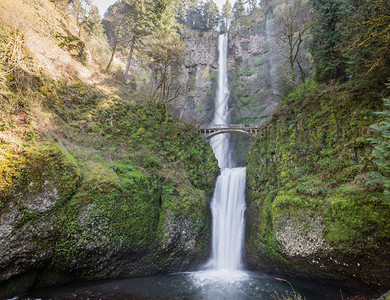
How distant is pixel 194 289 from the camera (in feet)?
24.0

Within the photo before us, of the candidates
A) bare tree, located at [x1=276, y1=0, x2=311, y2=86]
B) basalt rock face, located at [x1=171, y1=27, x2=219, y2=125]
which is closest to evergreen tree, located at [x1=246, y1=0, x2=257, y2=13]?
basalt rock face, located at [x1=171, y1=27, x2=219, y2=125]

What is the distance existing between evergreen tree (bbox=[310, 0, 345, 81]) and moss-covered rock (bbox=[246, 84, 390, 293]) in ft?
4.55

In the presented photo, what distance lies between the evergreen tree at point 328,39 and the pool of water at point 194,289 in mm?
10292

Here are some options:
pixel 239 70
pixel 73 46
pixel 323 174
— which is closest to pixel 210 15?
pixel 239 70

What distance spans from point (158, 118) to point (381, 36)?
10984mm

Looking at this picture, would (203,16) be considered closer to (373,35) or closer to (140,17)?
(140,17)

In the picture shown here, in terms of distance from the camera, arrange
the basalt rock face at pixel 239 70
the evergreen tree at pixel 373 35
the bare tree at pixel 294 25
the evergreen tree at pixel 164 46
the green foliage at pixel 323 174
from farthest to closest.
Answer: the basalt rock face at pixel 239 70 < the evergreen tree at pixel 164 46 < the bare tree at pixel 294 25 < the green foliage at pixel 323 174 < the evergreen tree at pixel 373 35

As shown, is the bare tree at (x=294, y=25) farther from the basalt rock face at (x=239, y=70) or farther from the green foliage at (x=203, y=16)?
the green foliage at (x=203, y=16)

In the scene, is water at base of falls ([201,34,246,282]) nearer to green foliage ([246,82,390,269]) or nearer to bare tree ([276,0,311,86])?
green foliage ([246,82,390,269])

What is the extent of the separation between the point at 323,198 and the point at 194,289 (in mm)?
6071

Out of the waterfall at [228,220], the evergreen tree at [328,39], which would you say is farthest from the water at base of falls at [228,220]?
the evergreen tree at [328,39]

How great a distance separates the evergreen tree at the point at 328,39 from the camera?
976cm

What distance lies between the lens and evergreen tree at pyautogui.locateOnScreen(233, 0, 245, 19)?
4088cm

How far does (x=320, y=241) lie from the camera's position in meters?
6.81
